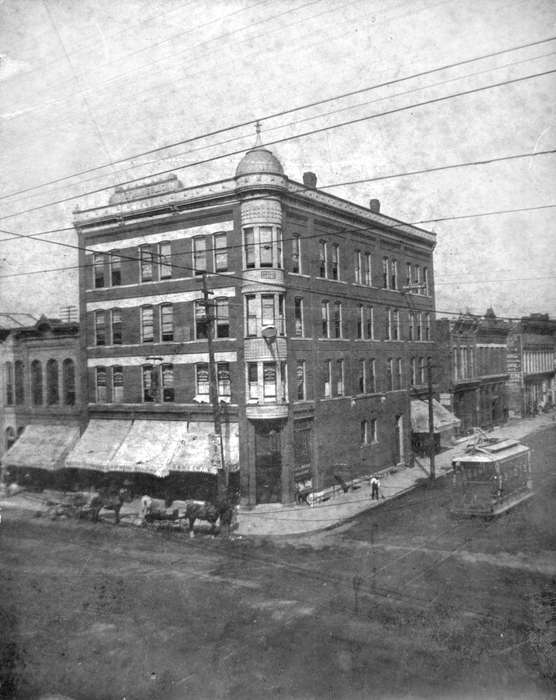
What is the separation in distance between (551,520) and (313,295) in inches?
574

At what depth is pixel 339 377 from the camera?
30766mm

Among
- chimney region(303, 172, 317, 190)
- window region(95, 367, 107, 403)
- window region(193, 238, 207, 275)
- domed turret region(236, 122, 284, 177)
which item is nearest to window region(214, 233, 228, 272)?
window region(193, 238, 207, 275)

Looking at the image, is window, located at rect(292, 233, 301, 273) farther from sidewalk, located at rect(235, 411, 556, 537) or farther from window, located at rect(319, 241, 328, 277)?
sidewalk, located at rect(235, 411, 556, 537)

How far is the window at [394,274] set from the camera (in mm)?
36375

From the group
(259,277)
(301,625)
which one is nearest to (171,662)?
(301,625)

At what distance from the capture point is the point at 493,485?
2256 cm

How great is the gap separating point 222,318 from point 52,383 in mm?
11835

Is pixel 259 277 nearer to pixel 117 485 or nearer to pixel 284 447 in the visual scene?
pixel 284 447

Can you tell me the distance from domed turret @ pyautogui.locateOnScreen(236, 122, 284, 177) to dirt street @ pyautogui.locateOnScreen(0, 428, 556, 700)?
16.1 meters

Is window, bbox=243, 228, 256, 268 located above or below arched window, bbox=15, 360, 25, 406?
above

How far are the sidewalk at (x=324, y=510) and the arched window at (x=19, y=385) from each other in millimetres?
15175

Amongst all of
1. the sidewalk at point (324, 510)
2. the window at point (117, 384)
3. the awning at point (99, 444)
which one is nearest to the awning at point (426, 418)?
the sidewalk at point (324, 510)

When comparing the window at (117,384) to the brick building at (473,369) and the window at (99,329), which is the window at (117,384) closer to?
the window at (99,329)

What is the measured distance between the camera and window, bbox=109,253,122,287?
98.4ft
